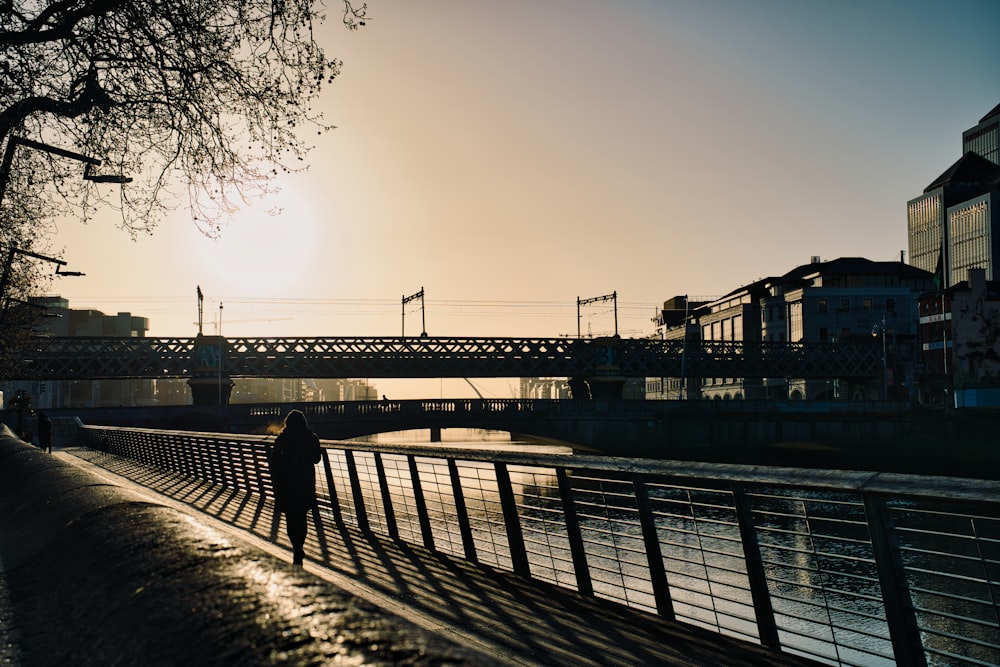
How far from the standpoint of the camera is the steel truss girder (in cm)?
9662

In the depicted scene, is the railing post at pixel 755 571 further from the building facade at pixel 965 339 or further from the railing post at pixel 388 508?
the building facade at pixel 965 339

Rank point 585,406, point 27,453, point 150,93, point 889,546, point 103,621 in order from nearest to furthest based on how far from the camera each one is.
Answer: point 103,621
point 889,546
point 27,453
point 150,93
point 585,406

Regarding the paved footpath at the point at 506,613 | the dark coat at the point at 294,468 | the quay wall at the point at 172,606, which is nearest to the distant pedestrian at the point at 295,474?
the dark coat at the point at 294,468

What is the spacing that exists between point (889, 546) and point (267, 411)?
248 feet

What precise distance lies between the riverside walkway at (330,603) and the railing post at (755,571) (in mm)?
141

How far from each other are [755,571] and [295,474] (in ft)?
19.3

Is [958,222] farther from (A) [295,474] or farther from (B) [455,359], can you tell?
(A) [295,474]

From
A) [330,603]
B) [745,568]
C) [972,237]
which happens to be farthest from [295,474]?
[972,237]

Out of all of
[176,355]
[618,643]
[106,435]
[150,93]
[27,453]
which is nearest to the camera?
[618,643]

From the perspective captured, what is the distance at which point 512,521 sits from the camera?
10.0 m

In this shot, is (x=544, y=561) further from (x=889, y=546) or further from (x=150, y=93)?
(x=889, y=546)

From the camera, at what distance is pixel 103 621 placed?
107 inches

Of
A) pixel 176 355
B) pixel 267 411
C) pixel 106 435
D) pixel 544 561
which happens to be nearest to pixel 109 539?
pixel 544 561

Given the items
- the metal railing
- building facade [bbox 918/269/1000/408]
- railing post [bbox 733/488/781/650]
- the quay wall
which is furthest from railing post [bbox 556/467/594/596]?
building facade [bbox 918/269/1000/408]
